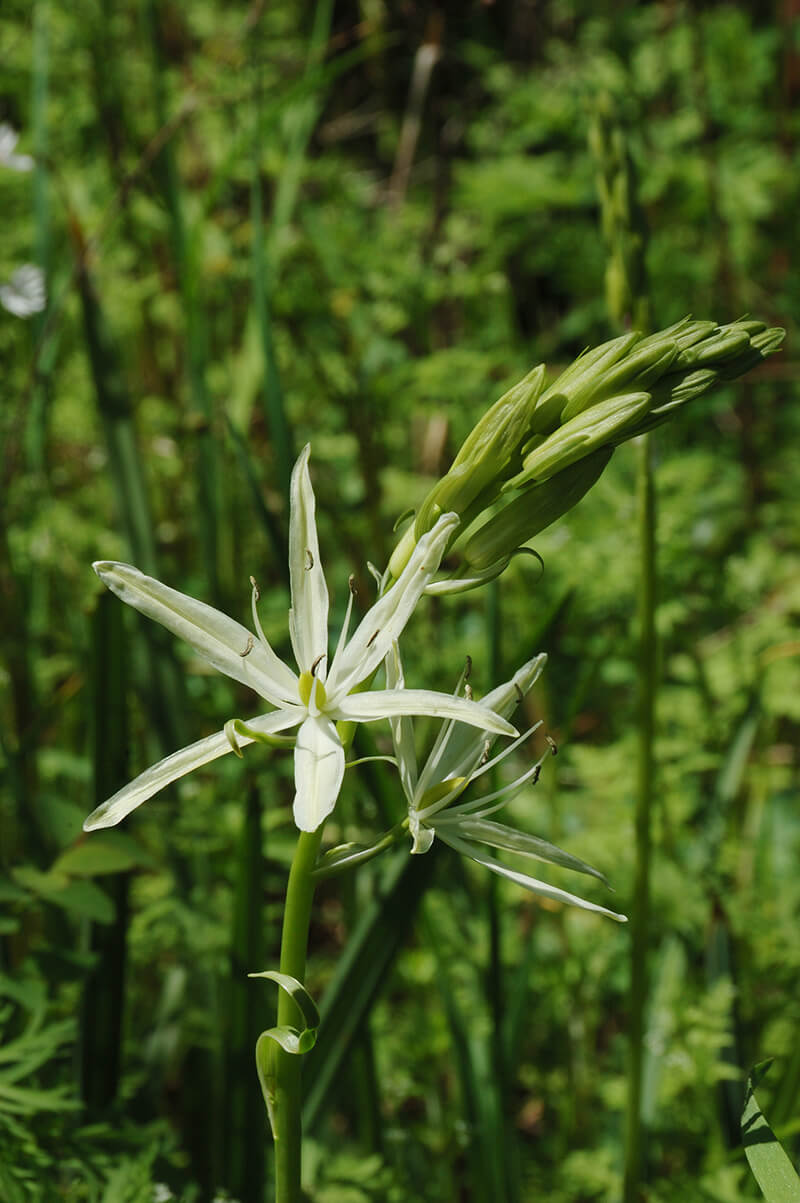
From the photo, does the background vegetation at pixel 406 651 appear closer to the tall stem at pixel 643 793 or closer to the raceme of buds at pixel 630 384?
the tall stem at pixel 643 793

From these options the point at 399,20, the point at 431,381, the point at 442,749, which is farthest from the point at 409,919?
the point at 399,20

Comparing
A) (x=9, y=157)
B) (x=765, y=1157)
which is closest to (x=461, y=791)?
(x=765, y=1157)

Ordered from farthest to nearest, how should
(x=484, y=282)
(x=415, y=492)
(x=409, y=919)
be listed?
(x=484, y=282), (x=415, y=492), (x=409, y=919)

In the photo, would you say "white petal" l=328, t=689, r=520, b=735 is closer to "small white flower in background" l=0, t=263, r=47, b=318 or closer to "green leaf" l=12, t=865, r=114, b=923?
"green leaf" l=12, t=865, r=114, b=923

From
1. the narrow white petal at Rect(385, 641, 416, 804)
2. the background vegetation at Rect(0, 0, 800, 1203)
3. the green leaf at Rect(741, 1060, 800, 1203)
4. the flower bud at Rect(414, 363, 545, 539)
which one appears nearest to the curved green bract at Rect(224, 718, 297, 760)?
the narrow white petal at Rect(385, 641, 416, 804)

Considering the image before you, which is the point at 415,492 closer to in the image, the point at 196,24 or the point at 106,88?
the point at 106,88

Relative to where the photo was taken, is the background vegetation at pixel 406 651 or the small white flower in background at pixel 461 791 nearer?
the small white flower in background at pixel 461 791

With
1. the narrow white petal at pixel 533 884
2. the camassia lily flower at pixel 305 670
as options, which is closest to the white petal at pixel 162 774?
the camassia lily flower at pixel 305 670
